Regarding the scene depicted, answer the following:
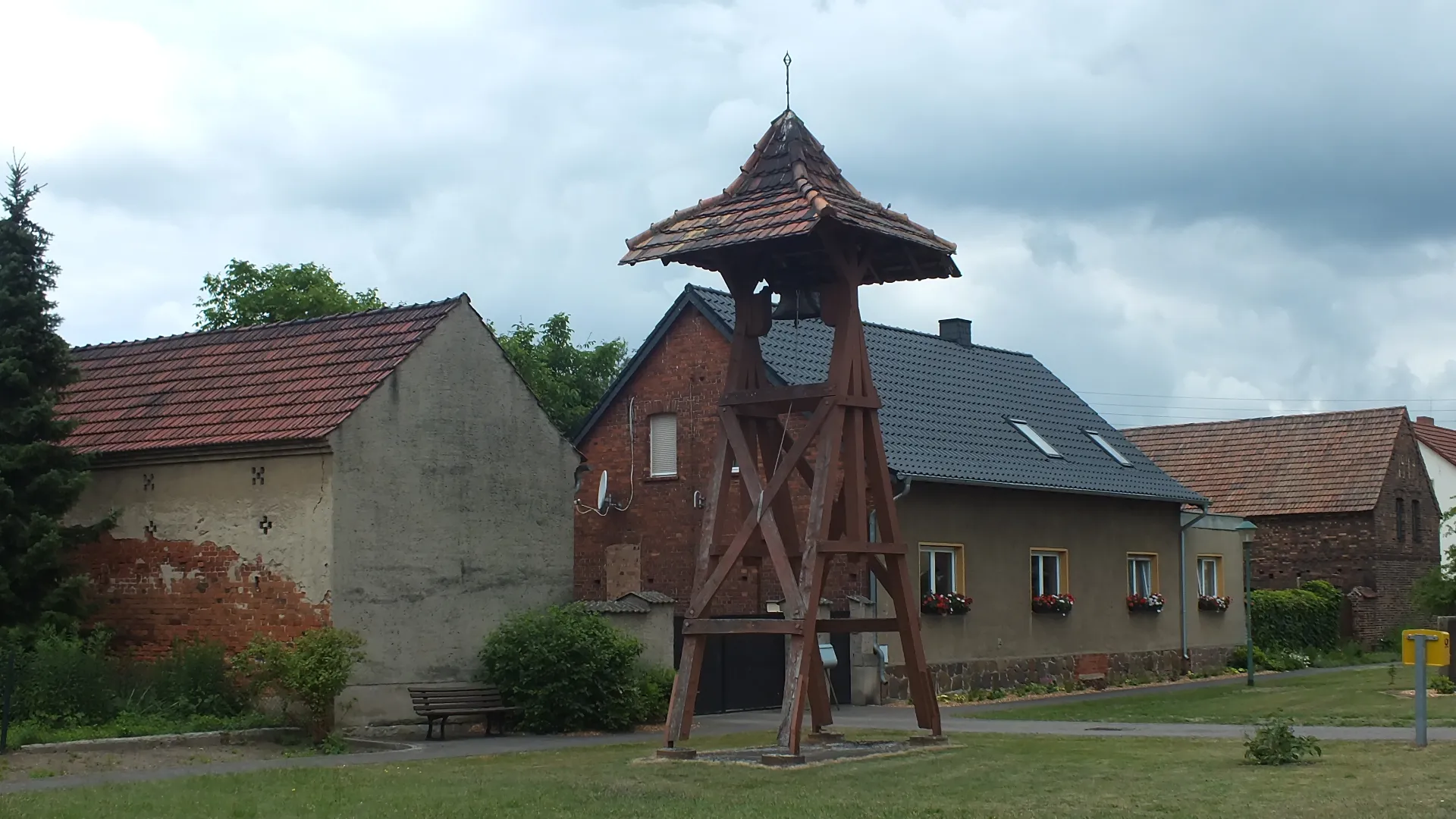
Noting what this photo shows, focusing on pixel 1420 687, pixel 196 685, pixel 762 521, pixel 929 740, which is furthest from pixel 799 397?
pixel 196 685

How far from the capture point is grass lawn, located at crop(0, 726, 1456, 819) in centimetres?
1202

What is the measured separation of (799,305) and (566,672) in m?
5.97

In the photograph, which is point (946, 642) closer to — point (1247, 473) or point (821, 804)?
point (821, 804)

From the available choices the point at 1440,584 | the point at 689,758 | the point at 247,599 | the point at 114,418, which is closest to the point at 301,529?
the point at 247,599

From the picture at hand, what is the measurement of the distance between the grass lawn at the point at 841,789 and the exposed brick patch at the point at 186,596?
413 centimetres

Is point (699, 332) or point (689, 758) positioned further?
point (699, 332)

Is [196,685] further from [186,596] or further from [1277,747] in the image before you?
[1277,747]

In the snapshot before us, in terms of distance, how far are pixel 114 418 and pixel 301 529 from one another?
Answer: 14.0 feet

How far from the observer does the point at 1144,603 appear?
32719 millimetres

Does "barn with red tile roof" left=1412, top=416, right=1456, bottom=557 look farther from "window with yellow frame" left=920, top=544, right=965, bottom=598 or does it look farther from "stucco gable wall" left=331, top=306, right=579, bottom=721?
"stucco gable wall" left=331, top=306, right=579, bottom=721

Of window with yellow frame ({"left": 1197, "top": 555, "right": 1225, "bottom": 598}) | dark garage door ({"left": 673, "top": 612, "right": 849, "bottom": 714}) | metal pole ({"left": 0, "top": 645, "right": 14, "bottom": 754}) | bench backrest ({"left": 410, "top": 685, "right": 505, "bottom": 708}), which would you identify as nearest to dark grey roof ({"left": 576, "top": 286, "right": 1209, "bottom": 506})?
window with yellow frame ({"left": 1197, "top": 555, "right": 1225, "bottom": 598})

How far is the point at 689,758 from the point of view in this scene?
15.8 m

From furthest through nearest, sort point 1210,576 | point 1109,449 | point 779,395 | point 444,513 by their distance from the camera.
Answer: point 1210,576 → point 1109,449 → point 444,513 → point 779,395

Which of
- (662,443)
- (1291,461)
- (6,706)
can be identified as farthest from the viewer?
(1291,461)
